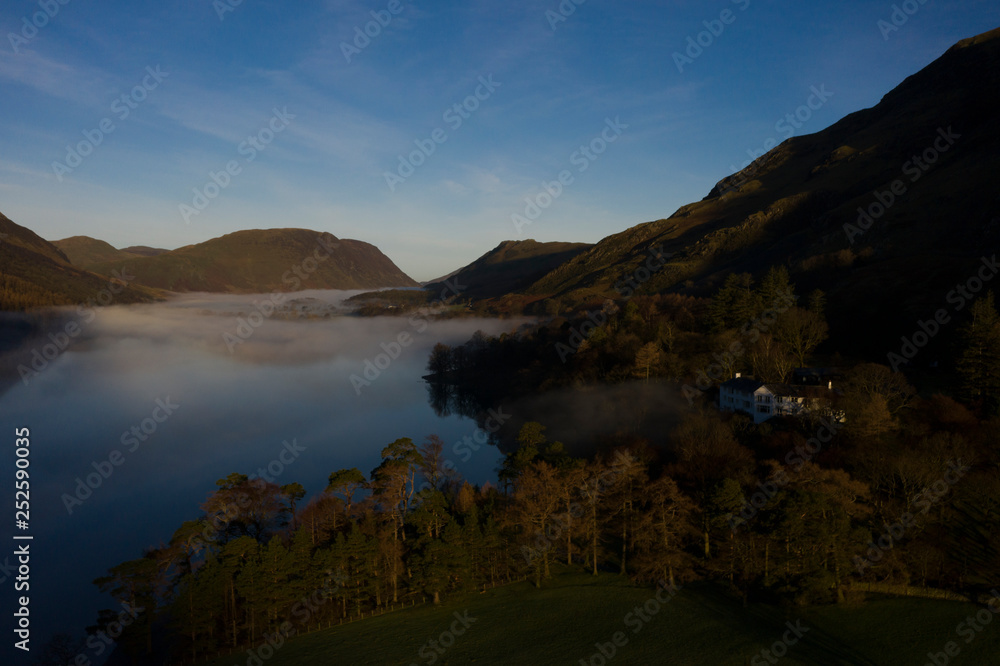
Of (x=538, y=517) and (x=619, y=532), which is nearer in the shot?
(x=538, y=517)

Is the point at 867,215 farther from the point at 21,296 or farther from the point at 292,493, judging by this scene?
the point at 21,296

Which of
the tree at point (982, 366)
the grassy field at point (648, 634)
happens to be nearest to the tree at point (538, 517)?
the grassy field at point (648, 634)

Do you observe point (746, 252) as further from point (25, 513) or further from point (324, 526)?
point (25, 513)

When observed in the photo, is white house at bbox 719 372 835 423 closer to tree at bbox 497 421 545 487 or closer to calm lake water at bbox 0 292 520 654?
tree at bbox 497 421 545 487

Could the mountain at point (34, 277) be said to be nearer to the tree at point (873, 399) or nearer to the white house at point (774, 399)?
the white house at point (774, 399)

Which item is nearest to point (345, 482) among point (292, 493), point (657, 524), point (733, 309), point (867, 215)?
point (292, 493)

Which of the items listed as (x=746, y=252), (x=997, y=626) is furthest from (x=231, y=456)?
(x=746, y=252)
